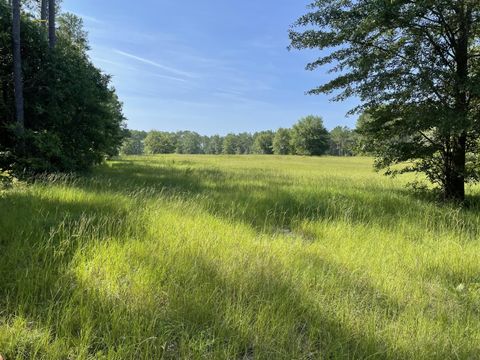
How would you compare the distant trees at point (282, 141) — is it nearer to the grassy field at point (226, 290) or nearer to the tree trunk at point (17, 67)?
the tree trunk at point (17, 67)

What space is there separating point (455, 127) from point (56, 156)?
11.9 meters

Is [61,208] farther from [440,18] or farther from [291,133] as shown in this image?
[291,133]

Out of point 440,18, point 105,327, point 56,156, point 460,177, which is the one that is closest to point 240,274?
point 105,327

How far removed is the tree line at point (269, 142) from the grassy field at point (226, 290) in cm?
4100

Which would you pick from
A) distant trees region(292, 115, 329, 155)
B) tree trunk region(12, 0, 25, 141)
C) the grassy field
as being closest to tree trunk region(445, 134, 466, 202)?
the grassy field

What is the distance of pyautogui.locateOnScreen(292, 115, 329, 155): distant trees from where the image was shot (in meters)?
97.1

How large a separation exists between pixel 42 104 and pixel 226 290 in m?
12.3

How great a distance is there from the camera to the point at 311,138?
96.9 metres

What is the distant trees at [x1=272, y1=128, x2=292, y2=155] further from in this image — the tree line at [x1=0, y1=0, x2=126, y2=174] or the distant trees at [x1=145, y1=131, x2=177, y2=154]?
the tree line at [x1=0, y1=0, x2=126, y2=174]

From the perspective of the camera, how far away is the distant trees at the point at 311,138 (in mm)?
97125

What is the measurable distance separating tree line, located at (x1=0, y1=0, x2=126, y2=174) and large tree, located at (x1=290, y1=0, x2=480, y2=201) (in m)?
8.73

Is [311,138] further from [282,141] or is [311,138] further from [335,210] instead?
[335,210]

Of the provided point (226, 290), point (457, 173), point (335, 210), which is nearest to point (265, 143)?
point (457, 173)

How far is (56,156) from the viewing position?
39.8 ft
